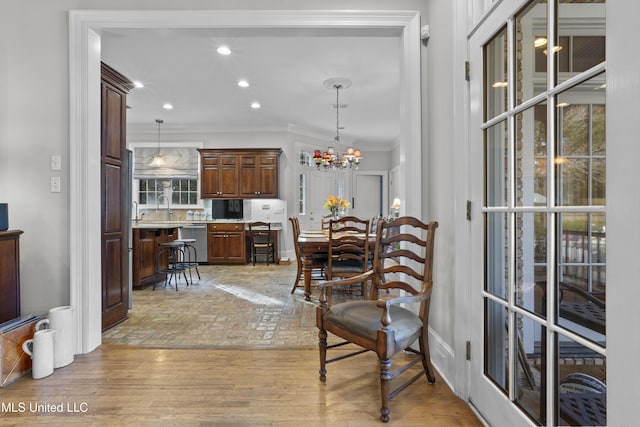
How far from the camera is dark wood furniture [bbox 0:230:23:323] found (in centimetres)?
222

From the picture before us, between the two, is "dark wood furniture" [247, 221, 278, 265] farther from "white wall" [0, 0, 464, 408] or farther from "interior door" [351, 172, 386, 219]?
"white wall" [0, 0, 464, 408]

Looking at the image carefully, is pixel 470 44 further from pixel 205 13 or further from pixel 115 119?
pixel 115 119

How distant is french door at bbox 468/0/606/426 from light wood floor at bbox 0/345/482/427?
1.57 feet

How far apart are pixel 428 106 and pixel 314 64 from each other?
2.37 meters

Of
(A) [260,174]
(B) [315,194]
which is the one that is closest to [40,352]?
(A) [260,174]

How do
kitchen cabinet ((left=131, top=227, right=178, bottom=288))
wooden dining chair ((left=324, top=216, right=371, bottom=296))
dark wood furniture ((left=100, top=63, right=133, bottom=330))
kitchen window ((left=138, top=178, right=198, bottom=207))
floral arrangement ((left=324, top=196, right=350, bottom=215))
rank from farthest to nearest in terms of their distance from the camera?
kitchen window ((left=138, top=178, right=198, bottom=207)) → floral arrangement ((left=324, top=196, right=350, bottom=215)) → kitchen cabinet ((left=131, top=227, right=178, bottom=288)) → wooden dining chair ((left=324, top=216, right=371, bottom=296)) → dark wood furniture ((left=100, top=63, right=133, bottom=330))

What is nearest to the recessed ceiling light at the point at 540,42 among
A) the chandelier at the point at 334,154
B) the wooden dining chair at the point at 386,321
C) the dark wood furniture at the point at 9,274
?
the wooden dining chair at the point at 386,321

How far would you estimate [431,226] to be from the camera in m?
1.98

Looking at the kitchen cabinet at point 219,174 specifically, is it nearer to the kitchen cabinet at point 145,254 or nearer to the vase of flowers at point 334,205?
the kitchen cabinet at point 145,254

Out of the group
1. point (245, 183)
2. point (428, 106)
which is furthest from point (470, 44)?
point (245, 183)

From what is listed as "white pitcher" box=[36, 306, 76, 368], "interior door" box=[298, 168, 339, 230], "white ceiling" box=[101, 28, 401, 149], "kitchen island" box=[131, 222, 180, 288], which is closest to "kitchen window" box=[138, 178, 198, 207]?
"white ceiling" box=[101, 28, 401, 149]

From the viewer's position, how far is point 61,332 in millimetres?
2256

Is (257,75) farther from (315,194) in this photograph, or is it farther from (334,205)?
(315,194)

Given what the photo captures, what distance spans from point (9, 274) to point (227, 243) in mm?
4500
